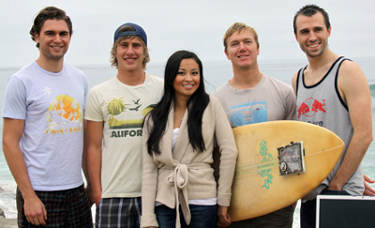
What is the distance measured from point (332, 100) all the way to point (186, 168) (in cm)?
87

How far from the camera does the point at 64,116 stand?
2377 mm

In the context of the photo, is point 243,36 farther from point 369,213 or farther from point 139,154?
point 369,213

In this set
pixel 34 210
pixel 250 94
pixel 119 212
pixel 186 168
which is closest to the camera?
pixel 186 168

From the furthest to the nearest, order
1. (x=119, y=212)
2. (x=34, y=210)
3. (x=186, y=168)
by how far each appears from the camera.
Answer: (x=34, y=210), (x=119, y=212), (x=186, y=168)

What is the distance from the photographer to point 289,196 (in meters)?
2.34

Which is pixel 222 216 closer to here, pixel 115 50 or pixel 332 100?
pixel 332 100

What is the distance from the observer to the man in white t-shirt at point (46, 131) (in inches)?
90.4

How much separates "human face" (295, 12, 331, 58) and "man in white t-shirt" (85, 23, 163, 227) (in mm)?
886

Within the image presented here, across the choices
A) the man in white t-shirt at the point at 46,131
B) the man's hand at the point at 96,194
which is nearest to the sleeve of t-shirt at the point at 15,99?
the man in white t-shirt at the point at 46,131

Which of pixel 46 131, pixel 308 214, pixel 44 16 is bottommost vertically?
pixel 308 214

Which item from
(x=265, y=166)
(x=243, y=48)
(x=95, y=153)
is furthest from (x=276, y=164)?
(x=95, y=153)

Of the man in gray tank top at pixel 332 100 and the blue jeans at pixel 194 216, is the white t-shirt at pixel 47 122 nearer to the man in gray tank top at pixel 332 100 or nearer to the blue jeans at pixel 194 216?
the blue jeans at pixel 194 216

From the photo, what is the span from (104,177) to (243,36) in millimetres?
1148

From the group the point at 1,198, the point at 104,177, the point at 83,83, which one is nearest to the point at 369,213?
the point at 104,177
